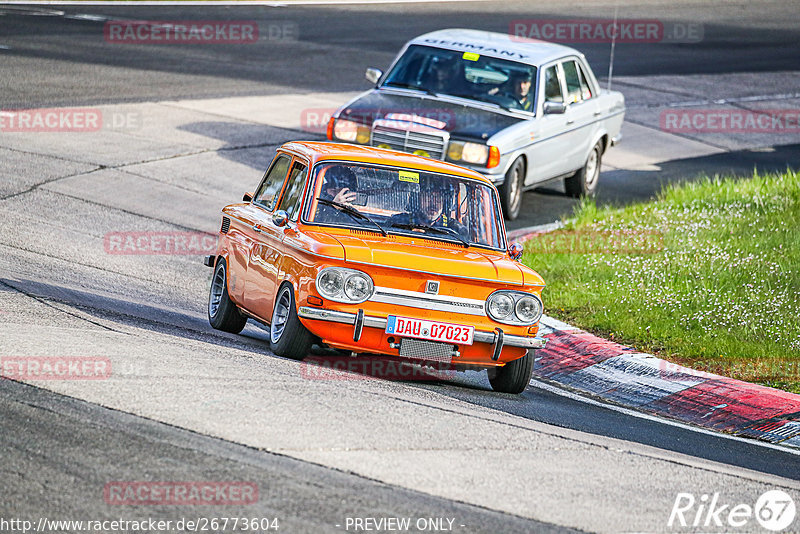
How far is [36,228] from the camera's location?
12.5 meters

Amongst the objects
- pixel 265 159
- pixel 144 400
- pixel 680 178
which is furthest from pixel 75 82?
pixel 144 400

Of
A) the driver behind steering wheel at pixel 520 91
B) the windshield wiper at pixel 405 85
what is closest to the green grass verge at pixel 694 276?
the driver behind steering wheel at pixel 520 91

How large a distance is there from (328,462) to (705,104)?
2048 cm

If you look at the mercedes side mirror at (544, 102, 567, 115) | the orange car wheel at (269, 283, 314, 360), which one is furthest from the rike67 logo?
the mercedes side mirror at (544, 102, 567, 115)

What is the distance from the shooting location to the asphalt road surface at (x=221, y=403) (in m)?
5.62

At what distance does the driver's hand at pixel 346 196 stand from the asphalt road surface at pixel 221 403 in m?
1.29

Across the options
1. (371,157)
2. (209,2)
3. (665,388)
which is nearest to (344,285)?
(371,157)

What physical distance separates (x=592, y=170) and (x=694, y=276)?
18.5 feet

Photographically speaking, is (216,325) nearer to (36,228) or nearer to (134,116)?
(36,228)

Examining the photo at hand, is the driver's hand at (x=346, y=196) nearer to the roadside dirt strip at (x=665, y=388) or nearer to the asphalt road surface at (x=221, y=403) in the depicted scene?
the asphalt road surface at (x=221, y=403)

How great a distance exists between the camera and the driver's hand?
9164mm

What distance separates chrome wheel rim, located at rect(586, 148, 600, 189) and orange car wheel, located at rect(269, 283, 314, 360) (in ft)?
30.7

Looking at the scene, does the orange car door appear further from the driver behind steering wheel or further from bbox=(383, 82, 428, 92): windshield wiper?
the driver behind steering wheel

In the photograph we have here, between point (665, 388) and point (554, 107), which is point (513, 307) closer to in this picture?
point (665, 388)
